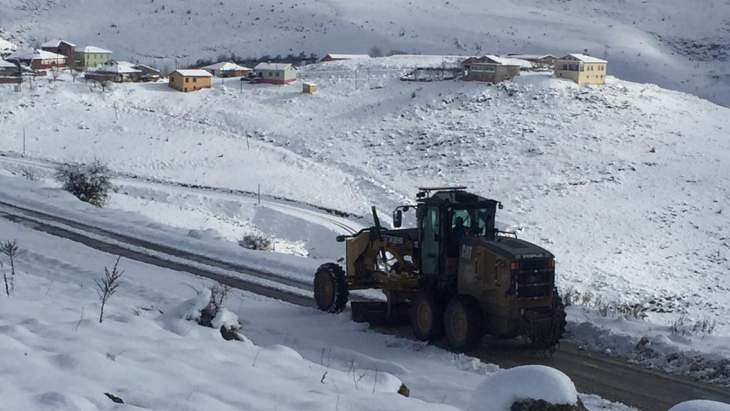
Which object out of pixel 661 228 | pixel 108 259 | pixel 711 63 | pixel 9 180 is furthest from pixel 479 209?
pixel 711 63

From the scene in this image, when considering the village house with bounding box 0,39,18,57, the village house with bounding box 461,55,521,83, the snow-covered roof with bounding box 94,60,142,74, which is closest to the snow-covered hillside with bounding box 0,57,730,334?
the village house with bounding box 461,55,521,83

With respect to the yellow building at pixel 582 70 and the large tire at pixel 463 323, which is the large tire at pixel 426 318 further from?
the yellow building at pixel 582 70

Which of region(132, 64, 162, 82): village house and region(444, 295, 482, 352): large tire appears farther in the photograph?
region(132, 64, 162, 82): village house

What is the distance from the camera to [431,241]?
1583cm

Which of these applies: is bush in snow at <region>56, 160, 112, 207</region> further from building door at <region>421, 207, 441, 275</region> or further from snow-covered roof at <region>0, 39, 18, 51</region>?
snow-covered roof at <region>0, 39, 18, 51</region>

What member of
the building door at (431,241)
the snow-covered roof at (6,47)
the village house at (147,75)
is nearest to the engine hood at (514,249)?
the building door at (431,241)

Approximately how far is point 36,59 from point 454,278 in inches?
3363

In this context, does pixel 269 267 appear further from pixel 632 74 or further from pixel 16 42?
pixel 16 42

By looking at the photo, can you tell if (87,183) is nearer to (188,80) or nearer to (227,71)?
(188,80)

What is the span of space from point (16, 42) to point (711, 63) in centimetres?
9421

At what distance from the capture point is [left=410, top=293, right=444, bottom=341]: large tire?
1527cm

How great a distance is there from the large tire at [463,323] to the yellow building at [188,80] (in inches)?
2551

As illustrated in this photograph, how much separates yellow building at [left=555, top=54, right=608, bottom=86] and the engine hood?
62721 millimetres

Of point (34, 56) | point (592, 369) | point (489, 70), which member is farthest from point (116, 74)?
point (592, 369)
